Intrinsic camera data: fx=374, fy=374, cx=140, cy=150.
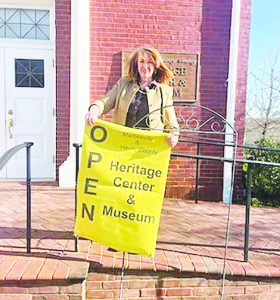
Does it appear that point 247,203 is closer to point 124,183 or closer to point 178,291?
point 178,291

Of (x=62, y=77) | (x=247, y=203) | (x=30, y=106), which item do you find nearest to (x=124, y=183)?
(x=247, y=203)

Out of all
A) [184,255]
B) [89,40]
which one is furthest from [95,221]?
[89,40]

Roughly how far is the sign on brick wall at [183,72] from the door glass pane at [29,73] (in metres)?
1.34

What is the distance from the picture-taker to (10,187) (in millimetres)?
4965

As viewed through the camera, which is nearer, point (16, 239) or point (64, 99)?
point (16, 239)

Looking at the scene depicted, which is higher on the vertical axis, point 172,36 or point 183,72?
point 172,36

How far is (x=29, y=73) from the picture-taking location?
211 inches

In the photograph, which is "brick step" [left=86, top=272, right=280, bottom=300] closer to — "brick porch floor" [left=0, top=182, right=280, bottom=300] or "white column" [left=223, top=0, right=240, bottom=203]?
"brick porch floor" [left=0, top=182, right=280, bottom=300]

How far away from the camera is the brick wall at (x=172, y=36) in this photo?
16.1 feet

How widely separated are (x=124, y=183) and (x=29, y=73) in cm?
358

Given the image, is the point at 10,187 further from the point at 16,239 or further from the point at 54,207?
the point at 16,239

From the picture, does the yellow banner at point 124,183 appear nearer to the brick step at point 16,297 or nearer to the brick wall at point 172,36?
the brick step at point 16,297

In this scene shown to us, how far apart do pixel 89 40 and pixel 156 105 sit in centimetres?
269

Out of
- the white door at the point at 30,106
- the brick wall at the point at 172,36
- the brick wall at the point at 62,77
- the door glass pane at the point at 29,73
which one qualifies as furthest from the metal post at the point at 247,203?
the door glass pane at the point at 29,73
